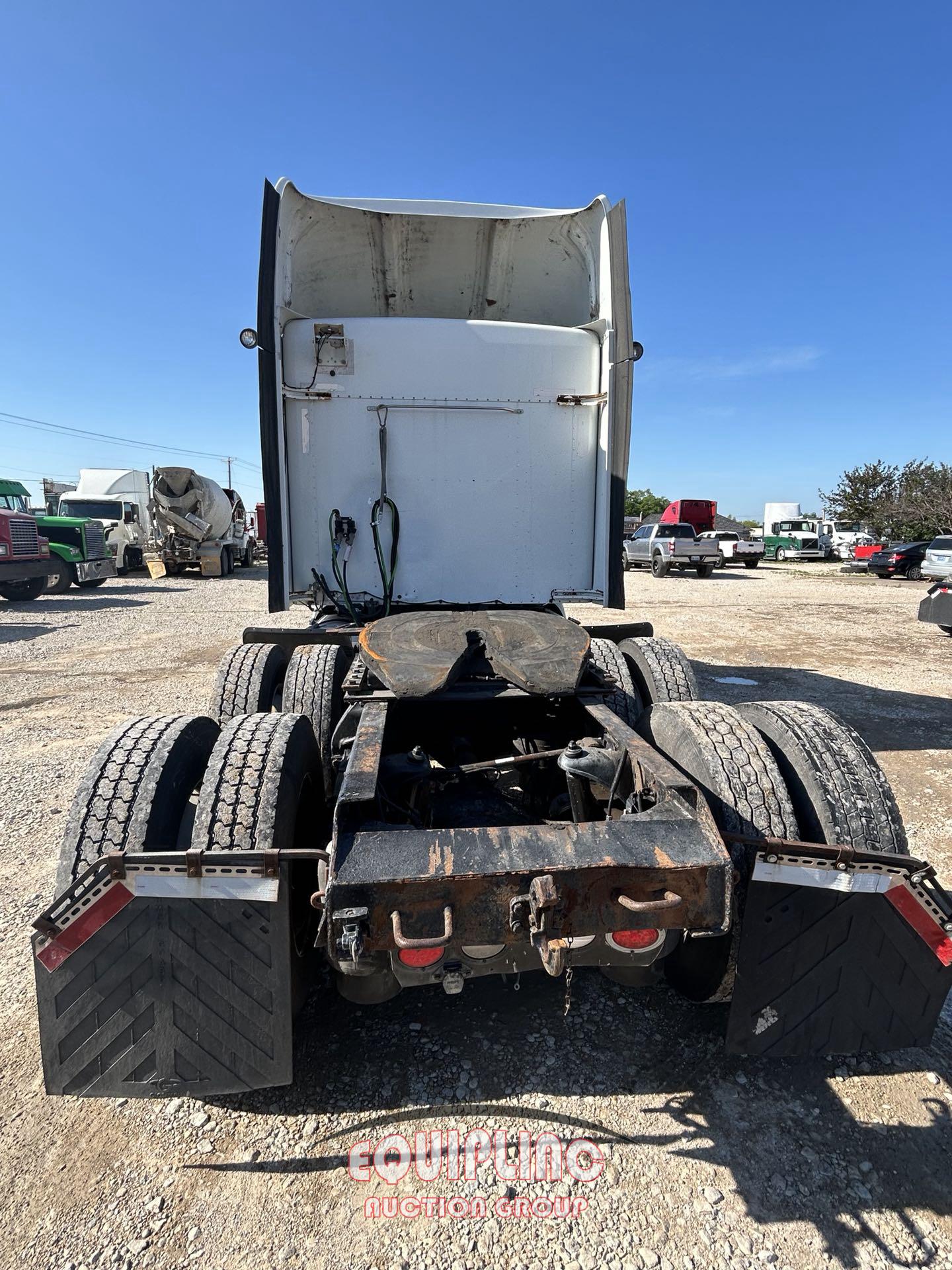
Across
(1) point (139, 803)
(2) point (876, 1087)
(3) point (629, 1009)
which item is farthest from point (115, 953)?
Result: (2) point (876, 1087)

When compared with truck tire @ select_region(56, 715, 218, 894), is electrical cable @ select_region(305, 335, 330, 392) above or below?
above

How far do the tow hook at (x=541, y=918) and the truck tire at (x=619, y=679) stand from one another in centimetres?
229

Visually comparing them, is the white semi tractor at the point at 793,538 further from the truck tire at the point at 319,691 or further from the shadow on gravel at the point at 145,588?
the truck tire at the point at 319,691

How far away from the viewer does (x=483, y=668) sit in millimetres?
3326

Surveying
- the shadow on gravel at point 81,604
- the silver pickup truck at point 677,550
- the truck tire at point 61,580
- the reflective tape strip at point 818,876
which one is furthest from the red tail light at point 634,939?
the silver pickup truck at point 677,550

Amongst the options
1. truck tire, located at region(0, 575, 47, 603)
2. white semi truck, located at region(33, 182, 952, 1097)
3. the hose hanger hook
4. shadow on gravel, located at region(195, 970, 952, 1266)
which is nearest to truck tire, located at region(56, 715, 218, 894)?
white semi truck, located at region(33, 182, 952, 1097)

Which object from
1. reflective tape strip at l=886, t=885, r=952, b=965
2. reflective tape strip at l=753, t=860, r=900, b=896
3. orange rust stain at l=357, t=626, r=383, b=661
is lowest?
reflective tape strip at l=886, t=885, r=952, b=965

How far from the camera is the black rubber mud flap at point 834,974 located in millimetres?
2100

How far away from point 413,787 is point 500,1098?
110 cm

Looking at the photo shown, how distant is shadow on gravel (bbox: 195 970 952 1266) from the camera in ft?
6.17

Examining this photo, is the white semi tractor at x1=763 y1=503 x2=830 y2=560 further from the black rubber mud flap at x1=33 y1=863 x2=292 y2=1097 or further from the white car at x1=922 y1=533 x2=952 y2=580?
the black rubber mud flap at x1=33 y1=863 x2=292 y2=1097

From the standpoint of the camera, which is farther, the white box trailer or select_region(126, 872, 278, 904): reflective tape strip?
the white box trailer

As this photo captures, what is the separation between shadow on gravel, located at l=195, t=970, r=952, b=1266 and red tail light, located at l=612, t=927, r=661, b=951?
63 cm

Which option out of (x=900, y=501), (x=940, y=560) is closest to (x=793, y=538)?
(x=900, y=501)
